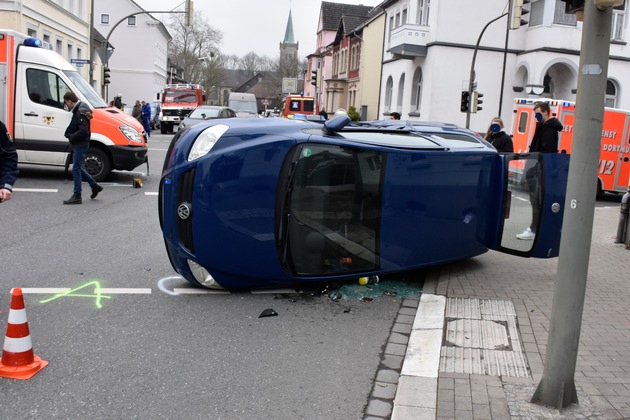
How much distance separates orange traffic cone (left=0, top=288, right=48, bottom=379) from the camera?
4.05 m

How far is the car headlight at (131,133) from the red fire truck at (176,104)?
78.7 feet

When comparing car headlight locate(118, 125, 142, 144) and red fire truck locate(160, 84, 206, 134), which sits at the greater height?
red fire truck locate(160, 84, 206, 134)

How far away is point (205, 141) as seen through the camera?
18.4ft

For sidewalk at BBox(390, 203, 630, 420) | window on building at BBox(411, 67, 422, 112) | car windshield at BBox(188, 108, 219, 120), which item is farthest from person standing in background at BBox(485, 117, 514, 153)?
window on building at BBox(411, 67, 422, 112)

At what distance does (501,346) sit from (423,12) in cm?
3410

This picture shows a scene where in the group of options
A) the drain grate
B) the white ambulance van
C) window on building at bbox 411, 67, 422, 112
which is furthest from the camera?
window on building at bbox 411, 67, 422, 112

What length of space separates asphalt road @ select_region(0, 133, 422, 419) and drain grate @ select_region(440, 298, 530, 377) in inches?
20.8

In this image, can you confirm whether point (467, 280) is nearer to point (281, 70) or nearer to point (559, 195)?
point (559, 195)

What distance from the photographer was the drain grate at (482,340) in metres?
4.50

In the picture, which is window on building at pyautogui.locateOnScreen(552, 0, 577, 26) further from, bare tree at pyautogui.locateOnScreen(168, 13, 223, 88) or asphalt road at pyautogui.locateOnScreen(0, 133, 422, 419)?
bare tree at pyautogui.locateOnScreen(168, 13, 223, 88)

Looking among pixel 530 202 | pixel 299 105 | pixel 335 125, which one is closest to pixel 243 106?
pixel 299 105

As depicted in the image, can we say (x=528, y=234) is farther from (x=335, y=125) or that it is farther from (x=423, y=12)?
(x=423, y=12)

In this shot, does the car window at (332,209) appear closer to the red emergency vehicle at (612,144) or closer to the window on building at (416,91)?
the red emergency vehicle at (612,144)

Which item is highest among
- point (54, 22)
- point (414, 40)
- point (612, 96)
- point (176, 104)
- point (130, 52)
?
point (130, 52)
